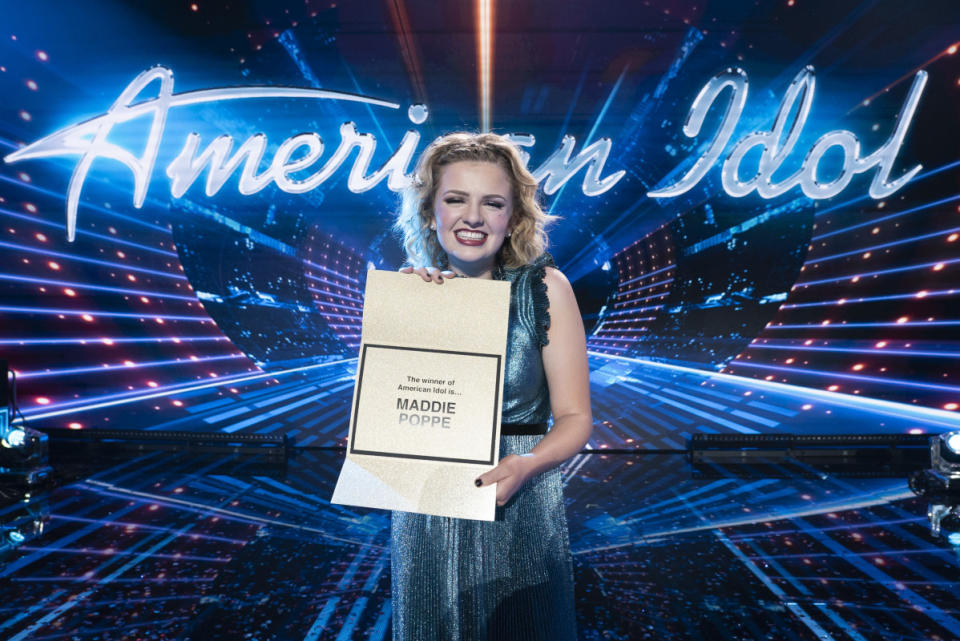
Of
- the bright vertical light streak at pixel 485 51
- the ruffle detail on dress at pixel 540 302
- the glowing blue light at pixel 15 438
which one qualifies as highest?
the bright vertical light streak at pixel 485 51

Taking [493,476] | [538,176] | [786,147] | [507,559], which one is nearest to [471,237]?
[493,476]

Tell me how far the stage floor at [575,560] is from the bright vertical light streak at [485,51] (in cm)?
262

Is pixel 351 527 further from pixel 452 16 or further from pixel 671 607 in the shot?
pixel 452 16

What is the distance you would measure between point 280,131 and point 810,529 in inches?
166

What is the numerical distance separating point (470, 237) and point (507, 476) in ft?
1.33

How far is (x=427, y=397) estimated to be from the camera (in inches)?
38.9

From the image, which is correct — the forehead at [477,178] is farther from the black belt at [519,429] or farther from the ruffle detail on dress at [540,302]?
the black belt at [519,429]

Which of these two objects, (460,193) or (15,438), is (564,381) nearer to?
(460,193)

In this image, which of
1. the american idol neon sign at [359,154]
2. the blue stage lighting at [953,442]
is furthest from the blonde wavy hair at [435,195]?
the blue stage lighting at [953,442]

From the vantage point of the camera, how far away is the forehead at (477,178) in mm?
1103

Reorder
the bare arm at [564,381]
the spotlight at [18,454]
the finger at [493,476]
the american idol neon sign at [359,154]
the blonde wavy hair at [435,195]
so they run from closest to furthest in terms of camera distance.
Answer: the finger at [493,476]
the bare arm at [564,381]
the blonde wavy hair at [435,195]
the spotlight at [18,454]
the american idol neon sign at [359,154]

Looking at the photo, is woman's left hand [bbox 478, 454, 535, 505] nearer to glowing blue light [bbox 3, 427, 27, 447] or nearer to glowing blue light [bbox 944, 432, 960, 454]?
glowing blue light [bbox 944, 432, 960, 454]

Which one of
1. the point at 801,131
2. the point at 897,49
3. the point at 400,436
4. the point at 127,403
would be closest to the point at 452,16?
the point at 801,131

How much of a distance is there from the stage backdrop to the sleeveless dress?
3711 millimetres
